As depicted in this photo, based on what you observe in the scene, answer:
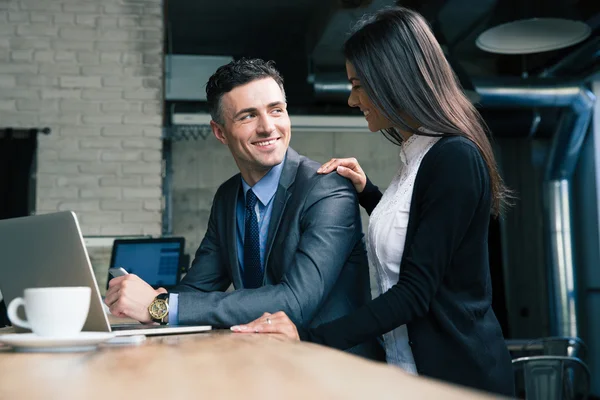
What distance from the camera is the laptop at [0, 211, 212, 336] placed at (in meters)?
1.25

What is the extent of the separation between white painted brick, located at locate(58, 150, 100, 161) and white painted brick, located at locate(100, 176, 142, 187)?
0.17 meters

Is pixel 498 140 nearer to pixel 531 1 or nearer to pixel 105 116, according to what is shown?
pixel 531 1

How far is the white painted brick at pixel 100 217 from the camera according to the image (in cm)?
512

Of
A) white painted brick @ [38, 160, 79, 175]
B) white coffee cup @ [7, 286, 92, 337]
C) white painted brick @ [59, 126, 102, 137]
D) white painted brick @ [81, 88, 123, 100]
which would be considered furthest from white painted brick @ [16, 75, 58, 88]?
white coffee cup @ [7, 286, 92, 337]

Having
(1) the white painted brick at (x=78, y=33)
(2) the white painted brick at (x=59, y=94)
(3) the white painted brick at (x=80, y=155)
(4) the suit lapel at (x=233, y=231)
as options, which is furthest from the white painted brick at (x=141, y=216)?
(4) the suit lapel at (x=233, y=231)

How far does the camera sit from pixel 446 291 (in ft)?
4.98

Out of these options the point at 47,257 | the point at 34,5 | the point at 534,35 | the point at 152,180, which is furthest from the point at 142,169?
the point at 47,257

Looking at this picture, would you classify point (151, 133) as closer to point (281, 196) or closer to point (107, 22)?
point (107, 22)

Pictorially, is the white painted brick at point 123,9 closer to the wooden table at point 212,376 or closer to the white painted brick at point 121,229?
the white painted brick at point 121,229

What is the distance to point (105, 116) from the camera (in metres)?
5.23

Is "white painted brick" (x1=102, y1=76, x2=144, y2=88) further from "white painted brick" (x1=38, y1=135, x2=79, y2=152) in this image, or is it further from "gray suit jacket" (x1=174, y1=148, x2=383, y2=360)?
"gray suit jacket" (x1=174, y1=148, x2=383, y2=360)

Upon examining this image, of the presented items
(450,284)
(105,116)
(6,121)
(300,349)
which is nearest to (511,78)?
(105,116)

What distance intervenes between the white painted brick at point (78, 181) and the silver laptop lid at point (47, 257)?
3776 millimetres

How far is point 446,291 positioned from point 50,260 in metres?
0.77
